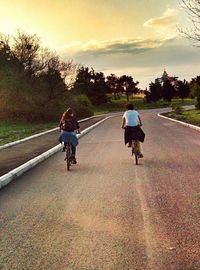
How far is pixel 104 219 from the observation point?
675cm

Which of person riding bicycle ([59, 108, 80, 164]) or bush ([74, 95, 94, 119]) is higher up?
person riding bicycle ([59, 108, 80, 164])

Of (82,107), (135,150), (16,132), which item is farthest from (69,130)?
(82,107)

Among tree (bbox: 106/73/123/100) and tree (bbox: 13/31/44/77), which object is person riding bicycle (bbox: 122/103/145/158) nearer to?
tree (bbox: 13/31/44/77)

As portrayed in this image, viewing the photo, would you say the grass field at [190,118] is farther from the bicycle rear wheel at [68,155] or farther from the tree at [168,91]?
the tree at [168,91]

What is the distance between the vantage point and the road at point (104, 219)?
5035mm

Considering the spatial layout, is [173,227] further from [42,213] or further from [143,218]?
[42,213]

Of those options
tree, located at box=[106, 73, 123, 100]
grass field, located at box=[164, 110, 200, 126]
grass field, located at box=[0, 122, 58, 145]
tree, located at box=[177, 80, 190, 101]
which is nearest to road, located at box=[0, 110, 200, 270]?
grass field, located at box=[0, 122, 58, 145]

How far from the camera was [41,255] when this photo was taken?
5.22m

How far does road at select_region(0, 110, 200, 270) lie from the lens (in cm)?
504

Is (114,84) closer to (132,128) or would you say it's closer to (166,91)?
(166,91)

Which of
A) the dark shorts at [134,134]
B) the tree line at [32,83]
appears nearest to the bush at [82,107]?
the tree line at [32,83]

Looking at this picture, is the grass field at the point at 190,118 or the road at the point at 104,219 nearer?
the road at the point at 104,219

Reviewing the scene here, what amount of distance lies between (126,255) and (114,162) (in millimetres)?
8545

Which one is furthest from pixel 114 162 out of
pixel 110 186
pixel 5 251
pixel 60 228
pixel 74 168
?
pixel 5 251
